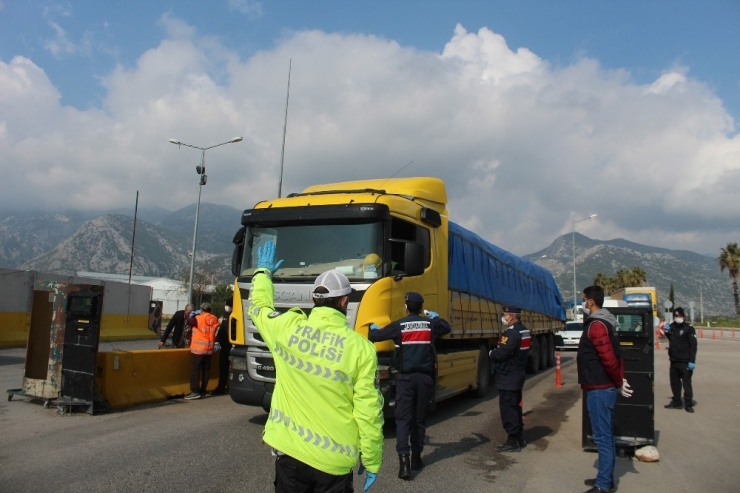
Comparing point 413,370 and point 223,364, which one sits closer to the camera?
point 413,370

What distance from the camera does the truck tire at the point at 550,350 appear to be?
67.5 feet

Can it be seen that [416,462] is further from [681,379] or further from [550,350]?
[550,350]

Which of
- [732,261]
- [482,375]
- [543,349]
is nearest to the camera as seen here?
[482,375]

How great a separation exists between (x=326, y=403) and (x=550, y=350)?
63.2ft

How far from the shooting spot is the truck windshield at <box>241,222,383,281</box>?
7902mm

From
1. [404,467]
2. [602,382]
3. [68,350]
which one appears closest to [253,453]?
[404,467]

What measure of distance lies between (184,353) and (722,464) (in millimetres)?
8732

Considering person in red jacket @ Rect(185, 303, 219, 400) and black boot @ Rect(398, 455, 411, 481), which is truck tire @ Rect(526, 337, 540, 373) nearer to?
person in red jacket @ Rect(185, 303, 219, 400)

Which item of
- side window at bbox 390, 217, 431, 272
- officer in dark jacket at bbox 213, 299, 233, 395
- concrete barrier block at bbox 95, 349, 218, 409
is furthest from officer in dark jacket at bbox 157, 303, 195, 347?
side window at bbox 390, 217, 431, 272

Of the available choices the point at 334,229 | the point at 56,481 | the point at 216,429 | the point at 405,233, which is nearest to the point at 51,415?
the point at 216,429

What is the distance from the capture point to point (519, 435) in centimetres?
761

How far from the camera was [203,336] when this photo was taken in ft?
35.3

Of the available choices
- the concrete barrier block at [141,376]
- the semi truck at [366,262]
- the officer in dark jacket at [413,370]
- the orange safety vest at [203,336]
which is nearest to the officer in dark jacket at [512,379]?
the semi truck at [366,262]

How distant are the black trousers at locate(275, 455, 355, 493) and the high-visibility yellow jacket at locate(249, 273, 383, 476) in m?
0.05
